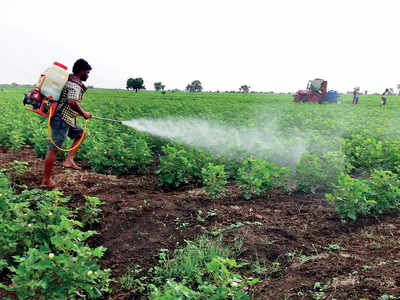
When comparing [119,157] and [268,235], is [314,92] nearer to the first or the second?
[119,157]

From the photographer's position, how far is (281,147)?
757 centimetres

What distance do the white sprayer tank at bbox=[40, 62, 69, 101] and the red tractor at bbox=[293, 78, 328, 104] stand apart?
84.3 ft

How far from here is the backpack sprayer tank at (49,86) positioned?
5068 mm

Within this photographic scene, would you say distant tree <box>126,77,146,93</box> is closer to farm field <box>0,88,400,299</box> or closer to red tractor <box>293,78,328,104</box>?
red tractor <box>293,78,328,104</box>

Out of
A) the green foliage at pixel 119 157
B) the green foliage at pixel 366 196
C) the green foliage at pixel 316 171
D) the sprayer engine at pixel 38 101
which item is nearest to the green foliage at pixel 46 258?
the sprayer engine at pixel 38 101

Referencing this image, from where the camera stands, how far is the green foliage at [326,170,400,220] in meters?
4.58

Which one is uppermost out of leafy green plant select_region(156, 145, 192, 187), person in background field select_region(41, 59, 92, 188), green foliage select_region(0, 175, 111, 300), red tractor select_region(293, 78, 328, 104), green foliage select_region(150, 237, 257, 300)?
red tractor select_region(293, 78, 328, 104)

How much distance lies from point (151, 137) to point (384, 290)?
7.40 meters

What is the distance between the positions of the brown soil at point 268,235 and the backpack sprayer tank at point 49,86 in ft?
4.52

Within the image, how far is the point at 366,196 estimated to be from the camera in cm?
491

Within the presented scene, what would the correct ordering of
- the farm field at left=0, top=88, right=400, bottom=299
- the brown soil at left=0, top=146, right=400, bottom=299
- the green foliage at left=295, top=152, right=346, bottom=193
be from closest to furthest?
the farm field at left=0, top=88, right=400, bottom=299 < the brown soil at left=0, top=146, right=400, bottom=299 < the green foliage at left=295, top=152, right=346, bottom=193

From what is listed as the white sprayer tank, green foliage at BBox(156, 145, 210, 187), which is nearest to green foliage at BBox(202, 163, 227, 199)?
green foliage at BBox(156, 145, 210, 187)

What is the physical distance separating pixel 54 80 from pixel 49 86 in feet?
0.41

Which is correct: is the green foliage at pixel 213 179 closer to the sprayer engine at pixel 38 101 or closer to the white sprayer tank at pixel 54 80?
the white sprayer tank at pixel 54 80
